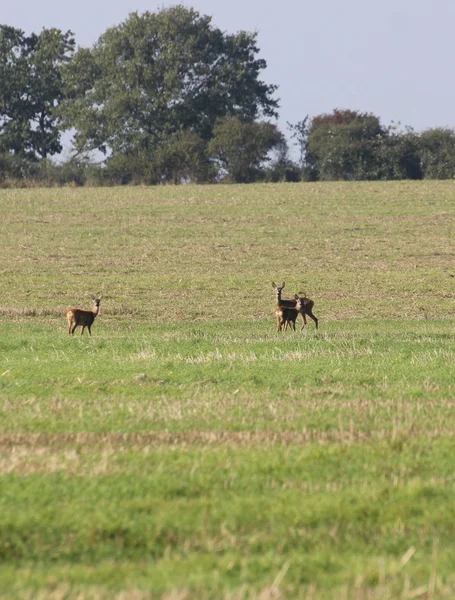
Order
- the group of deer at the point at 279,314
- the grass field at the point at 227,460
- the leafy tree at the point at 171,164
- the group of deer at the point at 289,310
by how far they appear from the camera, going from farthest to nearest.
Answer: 1. the leafy tree at the point at 171,164
2. the group of deer at the point at 289,310
3. the group of deer at the point at 279,314
4. the grass field at the point at 227,460

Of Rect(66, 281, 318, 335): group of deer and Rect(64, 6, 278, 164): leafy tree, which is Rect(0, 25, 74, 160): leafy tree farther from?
Rect(66, 281, 318, 335): group of deer

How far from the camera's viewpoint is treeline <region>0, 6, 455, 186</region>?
74.6 m

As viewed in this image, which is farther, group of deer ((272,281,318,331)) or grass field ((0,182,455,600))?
group of deer ((272,281,318,331))

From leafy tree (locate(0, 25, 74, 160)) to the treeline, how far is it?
0.09 metres

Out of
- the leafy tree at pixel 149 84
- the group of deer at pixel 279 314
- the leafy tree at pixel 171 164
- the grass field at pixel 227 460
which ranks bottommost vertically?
the group of deer at pixel 279 314

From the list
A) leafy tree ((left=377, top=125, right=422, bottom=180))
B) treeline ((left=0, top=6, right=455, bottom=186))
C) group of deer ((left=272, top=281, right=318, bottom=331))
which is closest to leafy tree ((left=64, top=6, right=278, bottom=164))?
treeline ((left=0, top=6, right=455, bottom=186))

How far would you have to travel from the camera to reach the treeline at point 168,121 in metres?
74.6

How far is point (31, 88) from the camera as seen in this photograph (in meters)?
84.1

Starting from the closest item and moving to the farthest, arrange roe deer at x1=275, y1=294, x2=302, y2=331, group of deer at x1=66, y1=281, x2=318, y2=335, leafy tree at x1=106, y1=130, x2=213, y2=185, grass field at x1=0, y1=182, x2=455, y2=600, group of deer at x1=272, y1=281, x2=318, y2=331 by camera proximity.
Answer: grass field at x1=0, y1=182, x2=455, y2=600, group of deer at x1=66, y1=281, x2=318, y2=335, roe deer at x1=275, y1=294, x2=302, y2=331, group of deer at x1=272, y1=281, x2=318, y2=331, leafy tree at x1=106, y1=130, x2=213, y2=185

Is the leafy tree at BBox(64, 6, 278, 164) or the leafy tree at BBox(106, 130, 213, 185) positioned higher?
the leafy tree at BBox(64, 6, 278, 164)

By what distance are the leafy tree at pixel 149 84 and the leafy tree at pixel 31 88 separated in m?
3.35

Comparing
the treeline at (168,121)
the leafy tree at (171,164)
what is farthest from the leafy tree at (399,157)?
the leafy tree at (171,164)

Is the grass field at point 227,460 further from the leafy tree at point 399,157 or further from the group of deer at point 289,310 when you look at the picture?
the leafy tree at point 399,157

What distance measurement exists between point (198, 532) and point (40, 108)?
268 ft
